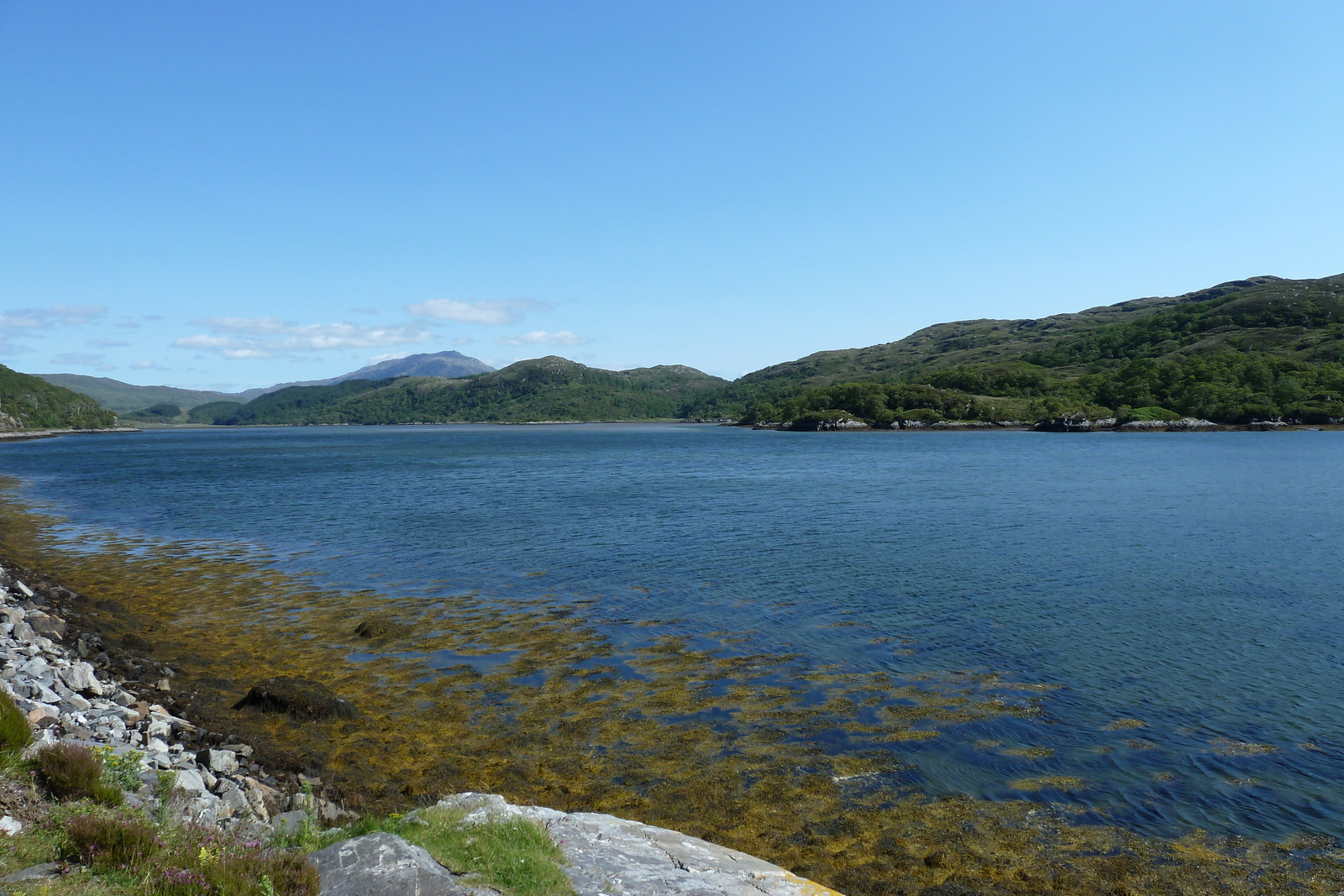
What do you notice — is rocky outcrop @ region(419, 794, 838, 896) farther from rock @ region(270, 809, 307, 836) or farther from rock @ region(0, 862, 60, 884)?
rock @ region(0, 862, 60, 884)

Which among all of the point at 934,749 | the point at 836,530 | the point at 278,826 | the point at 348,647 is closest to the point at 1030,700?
the point at 934,749

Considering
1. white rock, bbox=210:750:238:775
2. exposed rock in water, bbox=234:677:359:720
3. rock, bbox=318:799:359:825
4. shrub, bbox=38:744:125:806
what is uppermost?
shrub, bbox=38:744:125:806

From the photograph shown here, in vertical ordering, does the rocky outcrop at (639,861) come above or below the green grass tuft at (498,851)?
below

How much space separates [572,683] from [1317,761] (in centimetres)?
1865

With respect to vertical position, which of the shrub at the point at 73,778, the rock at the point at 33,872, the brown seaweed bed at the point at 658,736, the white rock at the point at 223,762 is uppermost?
the rock at the point at 33,872

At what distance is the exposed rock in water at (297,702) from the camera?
19922mm

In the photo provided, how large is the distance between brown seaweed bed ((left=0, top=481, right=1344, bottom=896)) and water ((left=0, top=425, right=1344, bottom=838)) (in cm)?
127

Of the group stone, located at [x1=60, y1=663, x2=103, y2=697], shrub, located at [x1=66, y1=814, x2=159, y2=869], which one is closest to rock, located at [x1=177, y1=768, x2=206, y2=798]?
shrub, located at [x1=66, y1=814, x2=159, y2=869]

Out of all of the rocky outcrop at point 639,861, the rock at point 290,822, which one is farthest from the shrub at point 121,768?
the rocky outcrop at point 639,861

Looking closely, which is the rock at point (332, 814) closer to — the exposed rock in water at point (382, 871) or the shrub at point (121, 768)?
the shrub at point (121, 768)

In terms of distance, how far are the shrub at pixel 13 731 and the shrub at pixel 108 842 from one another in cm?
342

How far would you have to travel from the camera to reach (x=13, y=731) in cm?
1097

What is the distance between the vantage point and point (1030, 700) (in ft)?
67.2

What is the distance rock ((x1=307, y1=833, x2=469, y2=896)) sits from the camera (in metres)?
8.38
